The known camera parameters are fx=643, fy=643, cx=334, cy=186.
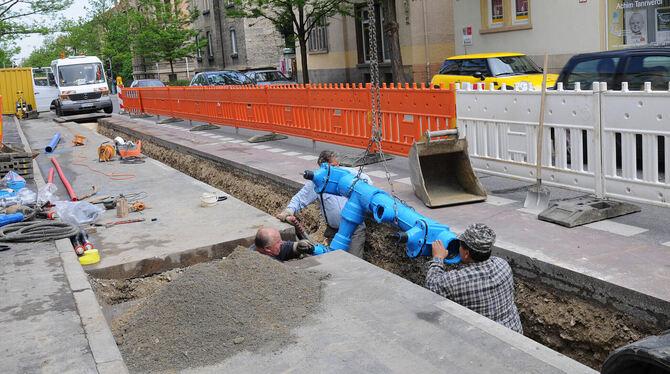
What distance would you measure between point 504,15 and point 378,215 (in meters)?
15.3

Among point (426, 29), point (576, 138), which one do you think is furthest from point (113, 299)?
point (426, 29)

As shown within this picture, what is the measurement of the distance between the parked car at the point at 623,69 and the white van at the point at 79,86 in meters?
26.4

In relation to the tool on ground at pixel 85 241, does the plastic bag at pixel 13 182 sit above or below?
above

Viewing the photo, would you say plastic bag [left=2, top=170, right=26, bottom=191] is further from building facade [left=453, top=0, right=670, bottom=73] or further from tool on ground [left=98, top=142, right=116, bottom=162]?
building facade [left=453, top=0, right=670, bottom=73]

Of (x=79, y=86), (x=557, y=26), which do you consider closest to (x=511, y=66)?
(x=557, y=26)

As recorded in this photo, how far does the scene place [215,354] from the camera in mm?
3967

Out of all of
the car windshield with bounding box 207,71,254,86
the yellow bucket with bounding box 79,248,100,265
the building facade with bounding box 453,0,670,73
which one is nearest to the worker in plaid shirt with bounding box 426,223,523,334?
the yellow bucket with bounding box 79,248,100,265

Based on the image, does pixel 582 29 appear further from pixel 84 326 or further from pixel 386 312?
pixel 84 326

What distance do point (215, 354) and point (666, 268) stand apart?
3326 mm

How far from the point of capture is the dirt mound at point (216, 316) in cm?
402

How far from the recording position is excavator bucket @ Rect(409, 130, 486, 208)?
7.44m

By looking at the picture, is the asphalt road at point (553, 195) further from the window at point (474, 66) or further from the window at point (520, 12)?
the window at point (520, 12)

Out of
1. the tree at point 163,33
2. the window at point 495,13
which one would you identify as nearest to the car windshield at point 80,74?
the tree at point 163,33

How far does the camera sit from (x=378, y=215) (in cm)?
629
